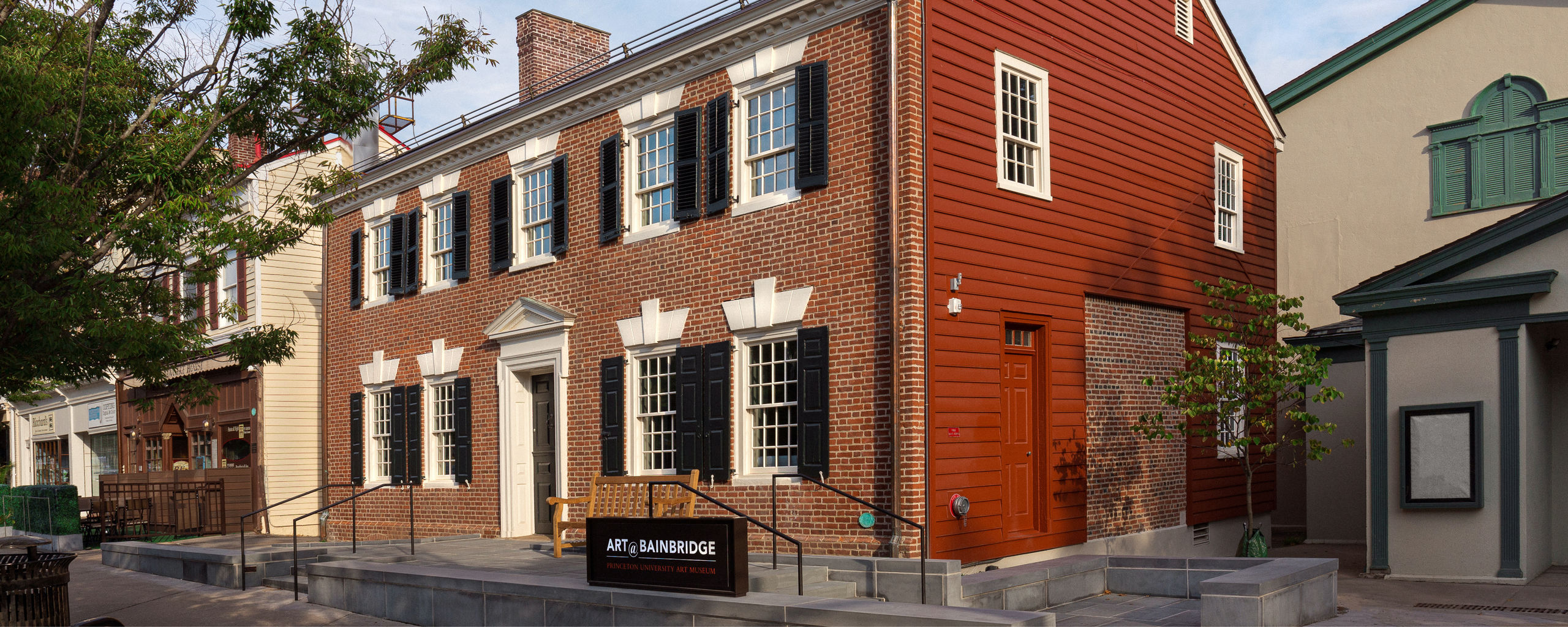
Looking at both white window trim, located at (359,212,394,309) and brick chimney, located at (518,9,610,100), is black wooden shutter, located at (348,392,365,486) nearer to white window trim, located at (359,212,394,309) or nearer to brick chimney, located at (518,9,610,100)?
white window trim, located at (359,212,394,309)

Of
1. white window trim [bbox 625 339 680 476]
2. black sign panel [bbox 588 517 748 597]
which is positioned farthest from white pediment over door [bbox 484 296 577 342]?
black sign panel [bbox 588 517 748 597]

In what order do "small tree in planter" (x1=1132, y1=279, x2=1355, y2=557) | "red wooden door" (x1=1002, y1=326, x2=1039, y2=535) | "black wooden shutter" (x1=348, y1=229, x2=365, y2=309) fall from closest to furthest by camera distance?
"red wooden door" (x1=1002, y1=326, x2=1039, y2=535) → "small tree in planter" (x1=1132, y1=279, x2=1355, y2=557) → "black wooden shutter" (x1=348, y1=229, x2=365, y2=309)

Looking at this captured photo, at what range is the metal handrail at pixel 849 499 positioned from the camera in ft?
36.2

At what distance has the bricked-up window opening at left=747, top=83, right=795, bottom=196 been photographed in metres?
13.8

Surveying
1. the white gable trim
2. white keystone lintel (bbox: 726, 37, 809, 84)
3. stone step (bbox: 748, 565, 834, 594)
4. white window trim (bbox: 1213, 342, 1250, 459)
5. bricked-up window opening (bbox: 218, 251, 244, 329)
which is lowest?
stone step (bbox: 748, 565, 834, 594)

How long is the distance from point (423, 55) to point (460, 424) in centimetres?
772

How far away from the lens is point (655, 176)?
15.8 m

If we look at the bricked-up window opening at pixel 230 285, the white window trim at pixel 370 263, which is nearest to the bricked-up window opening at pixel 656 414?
the white window trim at pixel 370 263

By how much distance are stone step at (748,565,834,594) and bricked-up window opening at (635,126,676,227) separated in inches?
206

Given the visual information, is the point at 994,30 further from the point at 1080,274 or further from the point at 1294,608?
the point at 1294,608

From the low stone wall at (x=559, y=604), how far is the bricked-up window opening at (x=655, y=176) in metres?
5.40

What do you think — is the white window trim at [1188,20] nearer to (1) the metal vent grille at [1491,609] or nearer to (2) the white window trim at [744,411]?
(2) the white window trim at [744,411]

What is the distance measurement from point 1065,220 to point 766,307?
12.6ft

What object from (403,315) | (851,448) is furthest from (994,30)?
(403,315)
